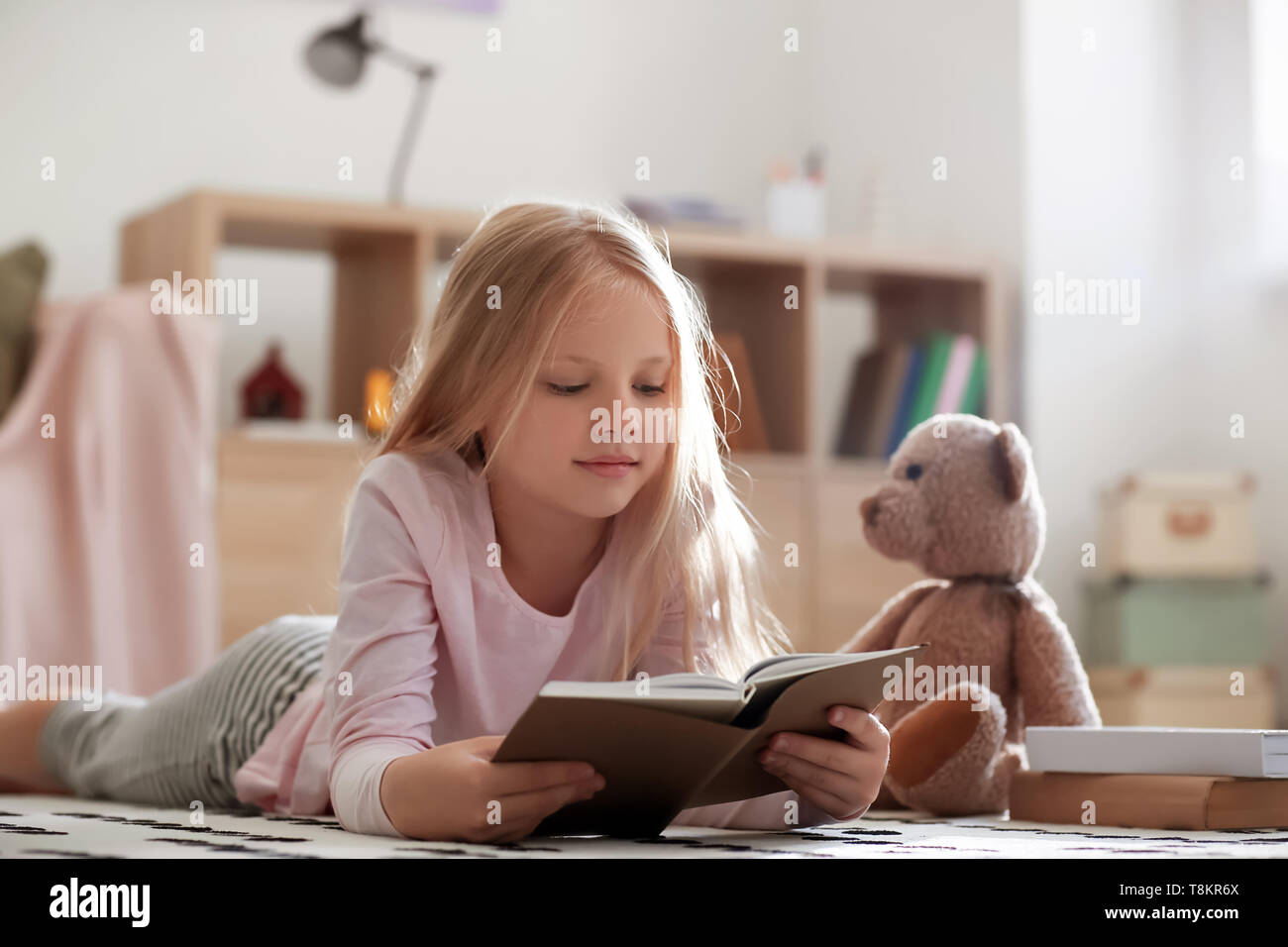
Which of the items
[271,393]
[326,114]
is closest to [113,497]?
[271,393]

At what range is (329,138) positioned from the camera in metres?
2.99

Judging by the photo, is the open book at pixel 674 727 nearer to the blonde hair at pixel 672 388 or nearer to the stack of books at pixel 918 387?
the blonde hair at pixel 672 388

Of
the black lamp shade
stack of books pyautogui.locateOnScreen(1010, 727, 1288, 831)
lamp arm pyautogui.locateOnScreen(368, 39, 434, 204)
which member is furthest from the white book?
the black lamp shade

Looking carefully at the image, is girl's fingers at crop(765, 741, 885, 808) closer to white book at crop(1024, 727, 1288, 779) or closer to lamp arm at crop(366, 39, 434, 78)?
white book at crop(1024, 727, 1288, 779)

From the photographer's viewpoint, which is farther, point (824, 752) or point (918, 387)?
point (918, 387)

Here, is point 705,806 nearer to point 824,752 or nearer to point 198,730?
point 824,752

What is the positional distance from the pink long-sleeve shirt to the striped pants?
0.10 m

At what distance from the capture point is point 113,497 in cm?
218

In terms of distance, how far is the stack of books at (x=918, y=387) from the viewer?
274 centimetres

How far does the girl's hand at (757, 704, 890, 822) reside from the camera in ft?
2.73

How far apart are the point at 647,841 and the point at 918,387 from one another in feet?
6.61

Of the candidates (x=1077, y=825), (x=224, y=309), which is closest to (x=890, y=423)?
(x=224, y=309)

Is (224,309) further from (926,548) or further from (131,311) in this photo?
(926,548)

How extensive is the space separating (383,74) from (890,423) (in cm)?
128
